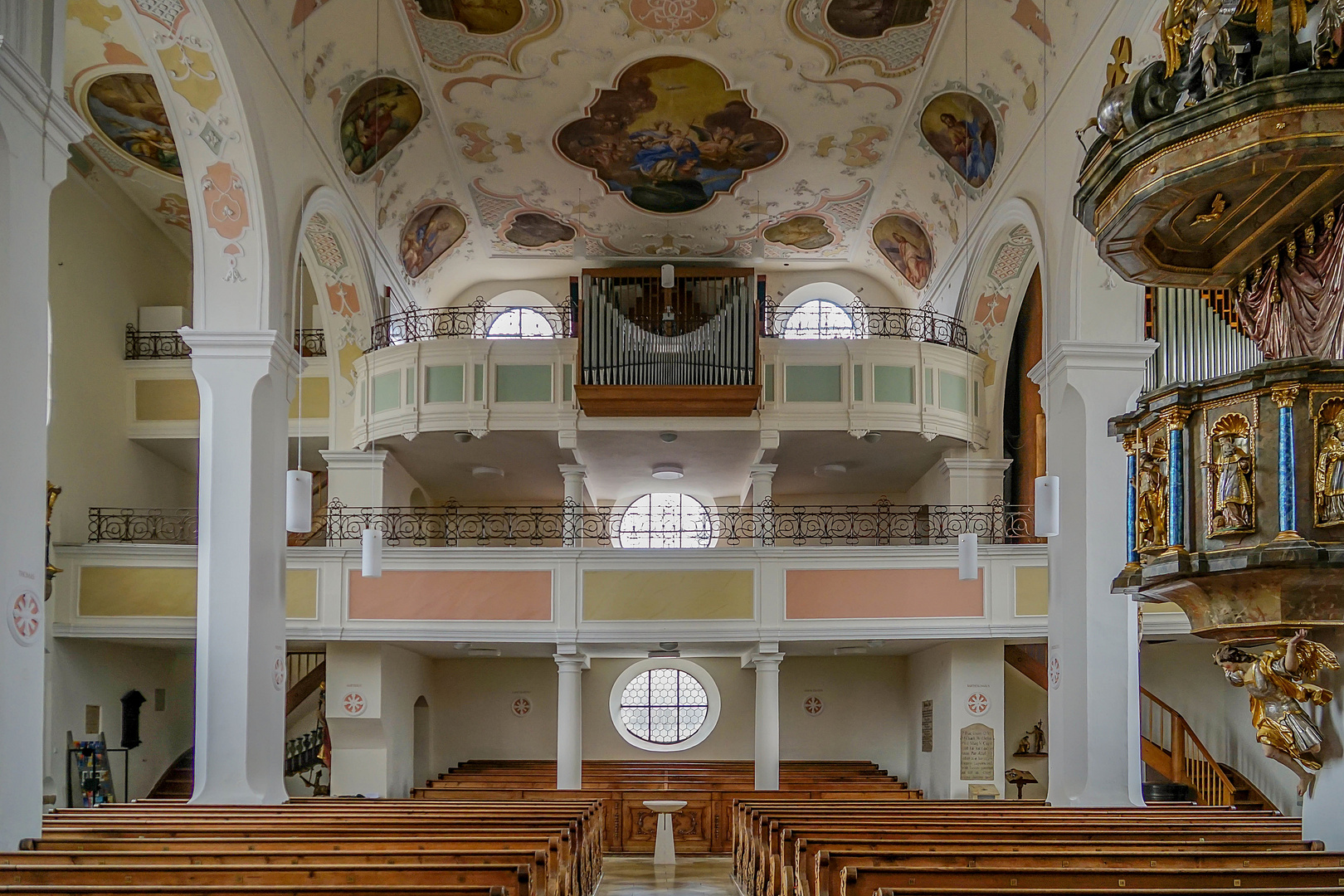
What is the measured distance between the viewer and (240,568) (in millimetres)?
10969

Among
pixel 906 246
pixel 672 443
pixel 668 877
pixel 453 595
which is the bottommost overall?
pixel 668 877

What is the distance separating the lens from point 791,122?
15.5 m

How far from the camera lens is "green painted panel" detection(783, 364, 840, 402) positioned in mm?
16297

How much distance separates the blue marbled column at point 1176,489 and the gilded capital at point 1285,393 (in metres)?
0.51

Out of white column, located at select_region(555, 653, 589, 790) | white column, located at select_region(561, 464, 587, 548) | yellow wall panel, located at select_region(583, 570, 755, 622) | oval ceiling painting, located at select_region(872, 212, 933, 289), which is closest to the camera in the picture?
yellow wall panel, located at select_region(583, 570, 755, 622)

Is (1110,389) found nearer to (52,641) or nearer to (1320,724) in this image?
(1320,724)

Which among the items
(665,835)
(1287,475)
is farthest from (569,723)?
(1287,475)

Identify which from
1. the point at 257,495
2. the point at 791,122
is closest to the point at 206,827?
the point at 257,495

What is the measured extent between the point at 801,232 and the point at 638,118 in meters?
4.18

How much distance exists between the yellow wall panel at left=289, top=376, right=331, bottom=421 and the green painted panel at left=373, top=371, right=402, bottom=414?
48.8 inches

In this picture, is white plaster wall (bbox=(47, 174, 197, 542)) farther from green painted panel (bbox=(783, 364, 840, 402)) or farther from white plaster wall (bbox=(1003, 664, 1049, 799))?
white plaster wall (bbox=(1003, 664, 1049, 799))

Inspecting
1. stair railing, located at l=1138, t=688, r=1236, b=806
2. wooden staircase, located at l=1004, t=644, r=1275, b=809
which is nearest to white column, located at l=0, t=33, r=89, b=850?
stair railing, located at l=1138, t=688, r=1236, b=806

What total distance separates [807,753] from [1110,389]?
994cm

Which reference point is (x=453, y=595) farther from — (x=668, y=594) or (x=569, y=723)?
(x=668, y=594)
